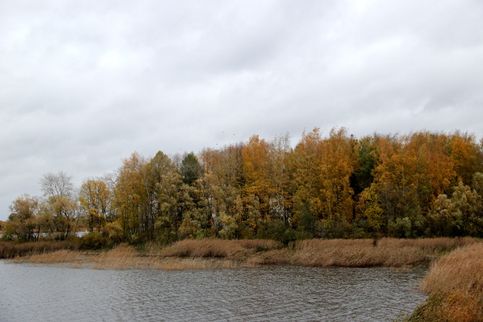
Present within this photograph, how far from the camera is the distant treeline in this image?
55.2 meters

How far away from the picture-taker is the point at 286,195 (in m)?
A: 64.1

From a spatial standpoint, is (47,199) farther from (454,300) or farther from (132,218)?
(454,300)

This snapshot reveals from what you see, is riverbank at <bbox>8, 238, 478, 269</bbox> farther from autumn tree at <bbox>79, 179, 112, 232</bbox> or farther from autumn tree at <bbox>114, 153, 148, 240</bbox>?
autumn tree at <bbox>79, 179, 112, 232</bbox>

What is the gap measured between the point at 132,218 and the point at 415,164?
44534 millimetres

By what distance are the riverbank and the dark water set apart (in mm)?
2673

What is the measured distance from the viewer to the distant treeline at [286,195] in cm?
5525

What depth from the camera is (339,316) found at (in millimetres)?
21125

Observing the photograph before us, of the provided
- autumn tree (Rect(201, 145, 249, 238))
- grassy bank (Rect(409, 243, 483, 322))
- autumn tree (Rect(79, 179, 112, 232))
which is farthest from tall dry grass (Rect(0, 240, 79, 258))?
grassy bank (Rect(409, 243, 483, 322))

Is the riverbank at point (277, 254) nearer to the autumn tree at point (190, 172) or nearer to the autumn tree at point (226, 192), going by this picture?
the autumn tree at point (226, 192)

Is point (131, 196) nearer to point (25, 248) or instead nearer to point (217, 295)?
point (25, 248)

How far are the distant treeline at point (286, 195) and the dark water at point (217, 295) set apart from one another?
731 inches

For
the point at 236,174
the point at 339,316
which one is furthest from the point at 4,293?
the point at 236,174

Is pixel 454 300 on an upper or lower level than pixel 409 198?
lower

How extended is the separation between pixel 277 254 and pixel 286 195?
18.6m
